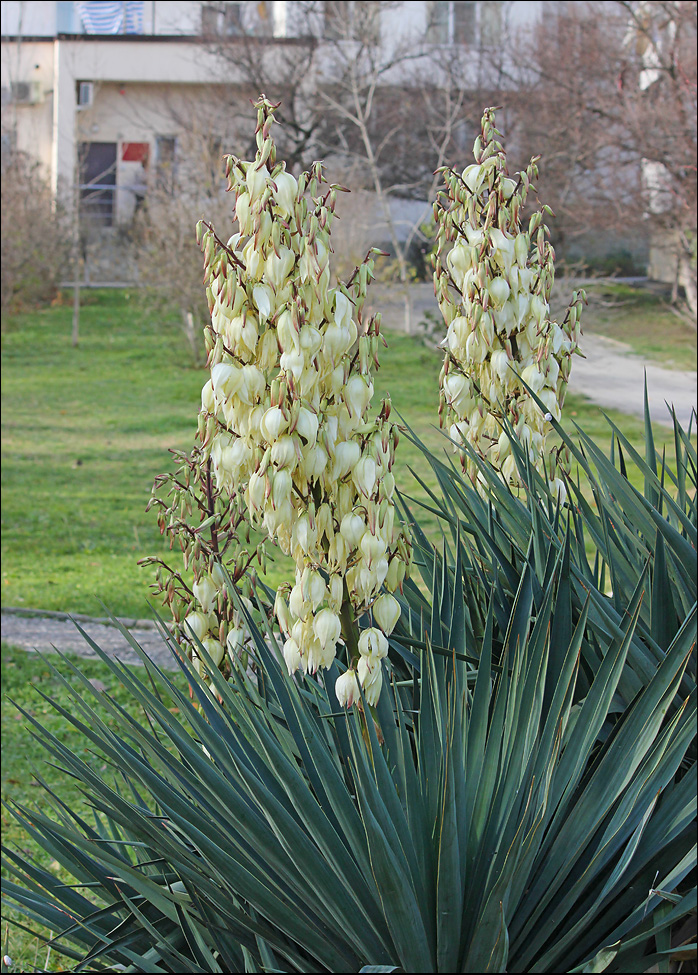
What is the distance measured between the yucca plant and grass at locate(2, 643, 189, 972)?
181cm

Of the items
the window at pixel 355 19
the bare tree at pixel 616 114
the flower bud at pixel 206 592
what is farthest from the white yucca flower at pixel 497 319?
the window at pixel 355 19

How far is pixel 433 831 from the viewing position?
172cm

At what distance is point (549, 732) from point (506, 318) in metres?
1.31

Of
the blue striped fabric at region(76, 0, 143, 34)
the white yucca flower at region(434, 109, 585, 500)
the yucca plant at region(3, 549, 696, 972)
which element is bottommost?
the yucca plant at region(3, 549, 696, 972)

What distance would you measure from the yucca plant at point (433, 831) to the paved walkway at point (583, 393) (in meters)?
0.72

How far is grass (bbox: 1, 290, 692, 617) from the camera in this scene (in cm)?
710

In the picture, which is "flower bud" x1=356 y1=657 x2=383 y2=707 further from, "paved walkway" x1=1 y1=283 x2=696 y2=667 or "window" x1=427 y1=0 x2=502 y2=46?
"window" x1=427 y1=0 x2=502 y2=46

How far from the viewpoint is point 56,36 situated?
2717cm

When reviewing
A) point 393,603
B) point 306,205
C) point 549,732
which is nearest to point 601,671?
point 549,732

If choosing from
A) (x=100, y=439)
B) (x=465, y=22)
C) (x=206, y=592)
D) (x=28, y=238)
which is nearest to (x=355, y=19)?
(x=465, y=22)

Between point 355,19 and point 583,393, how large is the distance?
31.3 feet

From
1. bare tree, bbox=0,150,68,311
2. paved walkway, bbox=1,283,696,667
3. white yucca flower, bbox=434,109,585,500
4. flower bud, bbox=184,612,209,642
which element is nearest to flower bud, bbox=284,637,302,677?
flower bud, bbox=184,612,209,642

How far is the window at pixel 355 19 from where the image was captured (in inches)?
726

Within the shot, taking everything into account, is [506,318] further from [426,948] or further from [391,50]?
[391,50]
